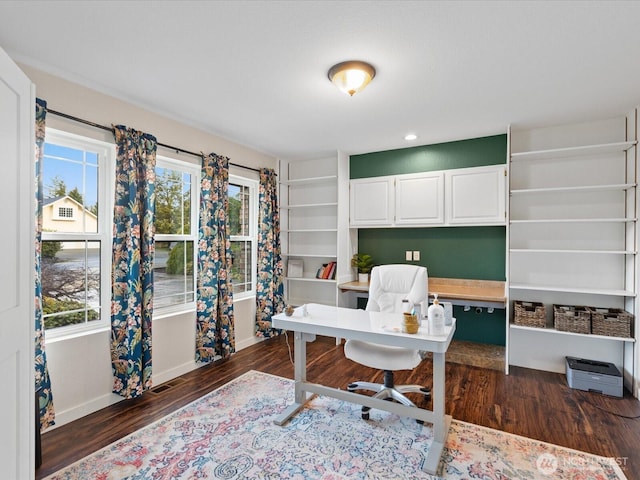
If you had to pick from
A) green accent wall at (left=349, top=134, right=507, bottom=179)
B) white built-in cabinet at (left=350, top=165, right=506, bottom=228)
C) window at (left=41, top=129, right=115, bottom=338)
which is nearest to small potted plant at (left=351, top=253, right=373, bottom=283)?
white built-in cabinet at (left=350, top=165, right=506, bottom=228)

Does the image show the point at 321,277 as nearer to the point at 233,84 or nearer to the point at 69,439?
the point at 233,84

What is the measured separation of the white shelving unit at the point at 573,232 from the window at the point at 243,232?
2994 millimetres

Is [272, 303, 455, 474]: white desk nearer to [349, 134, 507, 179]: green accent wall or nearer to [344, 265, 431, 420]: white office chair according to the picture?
[344, 265, 431, 420]: white office chair

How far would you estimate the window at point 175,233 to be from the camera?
321 centimetres

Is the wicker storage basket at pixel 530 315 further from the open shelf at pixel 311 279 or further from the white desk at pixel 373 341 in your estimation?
the open shelf at pixel 311 279

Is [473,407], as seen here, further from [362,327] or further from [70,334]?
A: [70,334]

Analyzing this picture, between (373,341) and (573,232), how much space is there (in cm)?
261

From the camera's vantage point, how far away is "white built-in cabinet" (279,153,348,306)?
462cm

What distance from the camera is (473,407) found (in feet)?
8.61

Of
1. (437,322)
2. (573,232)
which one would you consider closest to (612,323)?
(573,232)

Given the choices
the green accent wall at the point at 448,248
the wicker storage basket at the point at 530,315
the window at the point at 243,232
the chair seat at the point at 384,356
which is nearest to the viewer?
the chair seat at the point at 384,356

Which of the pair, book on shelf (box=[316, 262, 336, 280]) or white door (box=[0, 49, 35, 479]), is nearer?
white door (box=[0, 49, 35, 479])

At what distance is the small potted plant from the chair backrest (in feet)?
4.34

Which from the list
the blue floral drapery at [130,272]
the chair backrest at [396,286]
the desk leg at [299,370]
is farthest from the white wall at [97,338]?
the chair backrest at [396,286]
